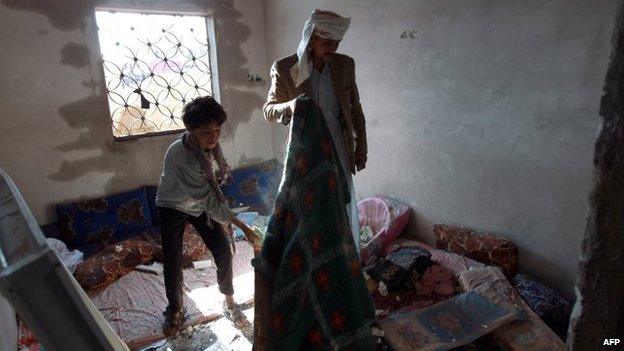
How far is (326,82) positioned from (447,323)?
1.53 meters

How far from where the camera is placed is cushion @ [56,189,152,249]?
11.4ft

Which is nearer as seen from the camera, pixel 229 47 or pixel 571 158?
pixel 571 158

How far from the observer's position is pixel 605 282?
67 centimetres

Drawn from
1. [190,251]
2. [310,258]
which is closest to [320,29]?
[310,258]

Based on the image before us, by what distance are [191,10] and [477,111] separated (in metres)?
2.95

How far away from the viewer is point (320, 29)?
2119mm

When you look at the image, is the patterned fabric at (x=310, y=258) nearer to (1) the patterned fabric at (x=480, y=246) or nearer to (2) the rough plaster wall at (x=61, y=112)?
(1) the patterned fabric at (x=480, y=246)

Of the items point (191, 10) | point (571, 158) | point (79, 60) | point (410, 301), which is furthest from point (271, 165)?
point (571, 158)

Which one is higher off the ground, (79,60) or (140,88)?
(79,60)

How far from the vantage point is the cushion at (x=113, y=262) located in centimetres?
310

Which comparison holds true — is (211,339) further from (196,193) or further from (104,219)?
(104,219)

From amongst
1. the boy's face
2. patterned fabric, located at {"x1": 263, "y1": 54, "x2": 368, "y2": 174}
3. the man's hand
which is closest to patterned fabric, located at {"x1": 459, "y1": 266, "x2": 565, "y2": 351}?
patterned fabric, located at {"x1": 263, "y1": 54, "x2": 368, "y2": 174}

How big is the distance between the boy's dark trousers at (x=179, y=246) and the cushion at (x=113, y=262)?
0.95 metres

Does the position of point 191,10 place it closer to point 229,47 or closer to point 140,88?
point 229,47
